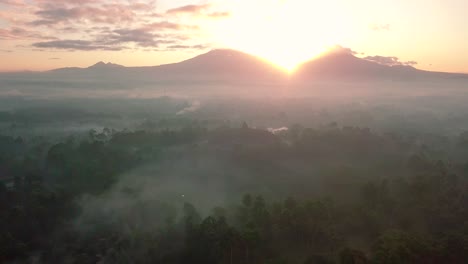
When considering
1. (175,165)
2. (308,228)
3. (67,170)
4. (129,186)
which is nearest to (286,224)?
(308,228)

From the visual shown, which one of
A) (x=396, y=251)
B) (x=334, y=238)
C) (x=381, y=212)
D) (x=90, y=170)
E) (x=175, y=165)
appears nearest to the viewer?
(x=396, y=251)

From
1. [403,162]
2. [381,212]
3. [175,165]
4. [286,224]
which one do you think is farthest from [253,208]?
[403,162]

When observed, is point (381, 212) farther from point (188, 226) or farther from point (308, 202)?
point (188, 226)

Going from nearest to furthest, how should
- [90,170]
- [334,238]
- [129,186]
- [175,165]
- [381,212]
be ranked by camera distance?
[334,238] → [381,212] → [129,186] → [90,170] → [175,165]

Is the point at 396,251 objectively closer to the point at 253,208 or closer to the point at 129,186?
the point at 253,208

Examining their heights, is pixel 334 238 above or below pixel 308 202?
below

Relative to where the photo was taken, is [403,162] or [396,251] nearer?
[396,251]
